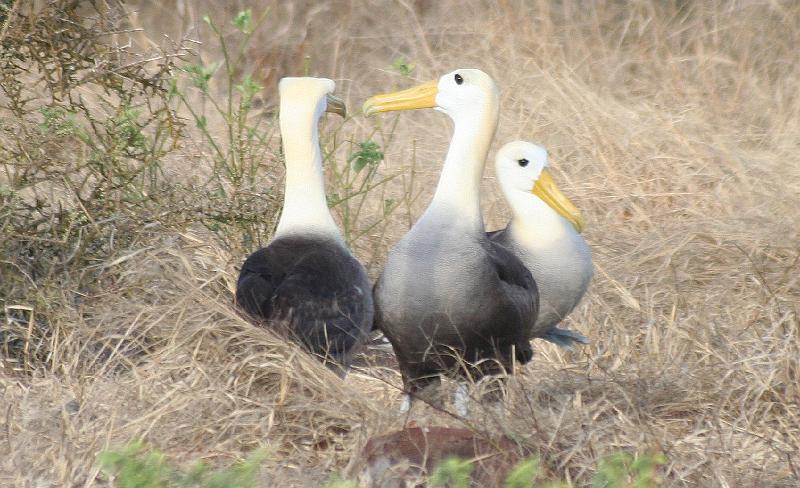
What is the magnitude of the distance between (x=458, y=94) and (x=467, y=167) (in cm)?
29

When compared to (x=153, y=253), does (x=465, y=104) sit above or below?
above

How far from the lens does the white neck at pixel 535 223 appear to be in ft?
15.6

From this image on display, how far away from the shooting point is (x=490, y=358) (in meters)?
4.07

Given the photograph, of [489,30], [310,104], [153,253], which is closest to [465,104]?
[310,104]

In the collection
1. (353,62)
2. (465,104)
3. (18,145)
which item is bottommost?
(353,62)

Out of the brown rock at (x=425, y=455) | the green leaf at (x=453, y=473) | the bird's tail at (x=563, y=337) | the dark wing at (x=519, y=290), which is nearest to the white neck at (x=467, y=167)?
the dark wing at (x=519, y=290)

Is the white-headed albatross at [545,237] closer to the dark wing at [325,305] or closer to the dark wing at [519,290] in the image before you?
the dark wing at [519,290]

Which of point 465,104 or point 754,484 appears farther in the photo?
point 465,104

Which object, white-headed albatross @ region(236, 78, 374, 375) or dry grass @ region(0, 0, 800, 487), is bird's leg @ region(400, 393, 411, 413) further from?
white-headed albatross @ region(236, 78, 374, 375)

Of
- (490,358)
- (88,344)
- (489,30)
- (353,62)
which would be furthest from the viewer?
(353,62)

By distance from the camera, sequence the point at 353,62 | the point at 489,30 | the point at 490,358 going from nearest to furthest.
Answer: the point at 490,358 → the point at 489,30 → the point at 353,62

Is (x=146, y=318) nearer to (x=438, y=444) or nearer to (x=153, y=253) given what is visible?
(x=153, y=253)

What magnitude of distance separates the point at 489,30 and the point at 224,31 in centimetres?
223

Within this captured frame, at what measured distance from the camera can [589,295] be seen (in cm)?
525
